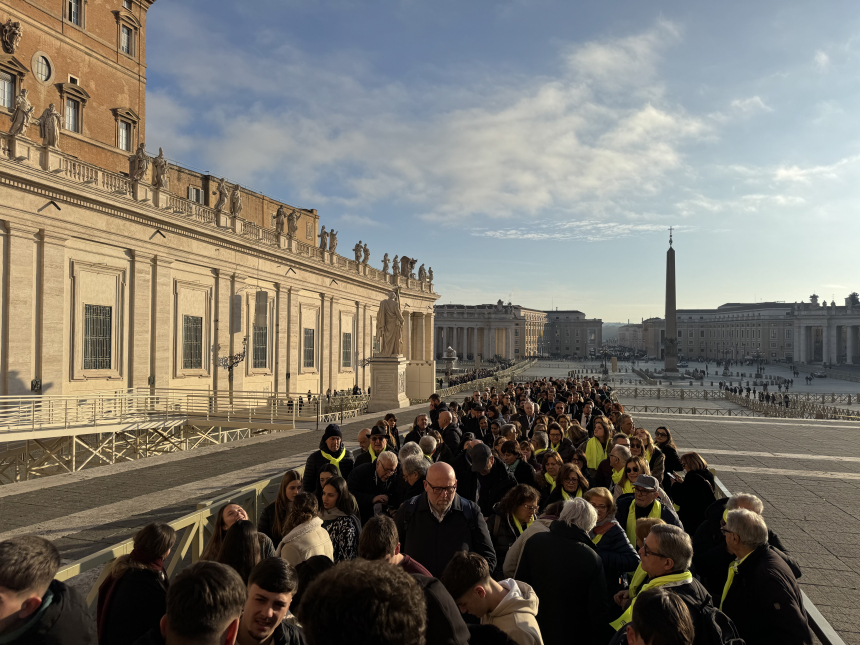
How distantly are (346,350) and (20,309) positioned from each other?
24.0 m

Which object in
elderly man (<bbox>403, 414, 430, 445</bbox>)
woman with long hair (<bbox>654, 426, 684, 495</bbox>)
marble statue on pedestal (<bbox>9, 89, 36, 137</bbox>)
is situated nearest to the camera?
woman with long hair (<bbox>654, 426, 684, 495</bbox>)

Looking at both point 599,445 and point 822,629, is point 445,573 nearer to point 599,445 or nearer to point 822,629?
point 822,629

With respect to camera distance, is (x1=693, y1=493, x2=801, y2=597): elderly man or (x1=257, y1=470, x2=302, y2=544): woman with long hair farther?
(x1=257, y1=470, x2=302, y2=544): woman with long hair

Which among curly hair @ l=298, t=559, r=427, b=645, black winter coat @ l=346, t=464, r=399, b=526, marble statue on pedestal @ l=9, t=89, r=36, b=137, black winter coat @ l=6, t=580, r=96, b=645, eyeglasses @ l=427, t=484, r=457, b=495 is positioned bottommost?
black winter coat @ l=346, t=464, r=399, b=526

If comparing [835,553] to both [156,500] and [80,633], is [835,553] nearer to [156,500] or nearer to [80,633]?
[80,633]

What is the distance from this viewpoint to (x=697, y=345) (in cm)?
19738

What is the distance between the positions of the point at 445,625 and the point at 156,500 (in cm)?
763

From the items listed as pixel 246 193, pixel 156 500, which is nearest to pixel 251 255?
pixel 246 193

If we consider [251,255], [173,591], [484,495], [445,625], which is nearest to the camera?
[173,591]

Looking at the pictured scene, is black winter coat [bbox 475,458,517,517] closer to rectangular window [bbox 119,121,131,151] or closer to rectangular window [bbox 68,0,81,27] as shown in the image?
rectangular window [bbox 119,121,131,151]

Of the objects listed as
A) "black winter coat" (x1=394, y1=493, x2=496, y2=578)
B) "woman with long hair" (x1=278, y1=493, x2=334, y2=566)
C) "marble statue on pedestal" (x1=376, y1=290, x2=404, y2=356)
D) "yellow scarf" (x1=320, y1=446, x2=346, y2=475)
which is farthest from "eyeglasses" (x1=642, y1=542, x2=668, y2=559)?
"marble statue on pedestal" (x1=376, y1=290, x2=404, y2=356)

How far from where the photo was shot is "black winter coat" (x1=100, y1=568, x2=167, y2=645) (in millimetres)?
3029

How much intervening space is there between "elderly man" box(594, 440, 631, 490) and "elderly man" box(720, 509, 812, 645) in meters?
2.39

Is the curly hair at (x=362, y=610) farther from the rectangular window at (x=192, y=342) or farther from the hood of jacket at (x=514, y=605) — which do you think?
the rectangular window at (x=192, y=342)
